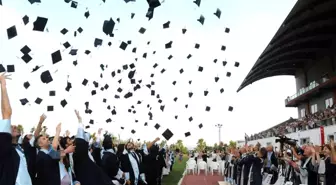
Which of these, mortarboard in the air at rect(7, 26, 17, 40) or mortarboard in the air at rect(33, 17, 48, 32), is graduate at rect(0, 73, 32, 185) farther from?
mortarboard in the air at rect(33, 17, 48, 32)

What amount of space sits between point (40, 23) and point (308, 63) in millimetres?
41012

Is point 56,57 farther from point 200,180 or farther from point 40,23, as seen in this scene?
point 200,180

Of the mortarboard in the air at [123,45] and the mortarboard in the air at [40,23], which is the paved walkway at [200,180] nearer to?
the mortarboard in the air at [123,45]

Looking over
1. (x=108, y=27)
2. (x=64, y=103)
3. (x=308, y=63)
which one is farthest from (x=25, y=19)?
(x=308, y=63)

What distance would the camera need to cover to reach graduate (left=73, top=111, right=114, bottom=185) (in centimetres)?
577

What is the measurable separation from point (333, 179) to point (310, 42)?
1326 inches

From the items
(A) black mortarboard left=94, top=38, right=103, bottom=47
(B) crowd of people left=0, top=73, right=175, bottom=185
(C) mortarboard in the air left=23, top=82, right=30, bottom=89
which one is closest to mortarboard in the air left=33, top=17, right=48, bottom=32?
(A) black mortarboard left=94, top=38, right=103, bottom=47

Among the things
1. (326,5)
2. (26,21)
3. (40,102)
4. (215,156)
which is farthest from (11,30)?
(326,5)

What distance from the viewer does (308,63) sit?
1837 inches

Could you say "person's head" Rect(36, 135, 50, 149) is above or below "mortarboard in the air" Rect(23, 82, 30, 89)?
below

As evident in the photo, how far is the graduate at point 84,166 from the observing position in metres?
5.77

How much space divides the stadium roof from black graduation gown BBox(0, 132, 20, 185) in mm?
30724

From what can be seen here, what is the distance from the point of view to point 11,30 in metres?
9.64

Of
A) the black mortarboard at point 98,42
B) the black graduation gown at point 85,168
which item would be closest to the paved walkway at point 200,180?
the black mortarboard at point 98,42
